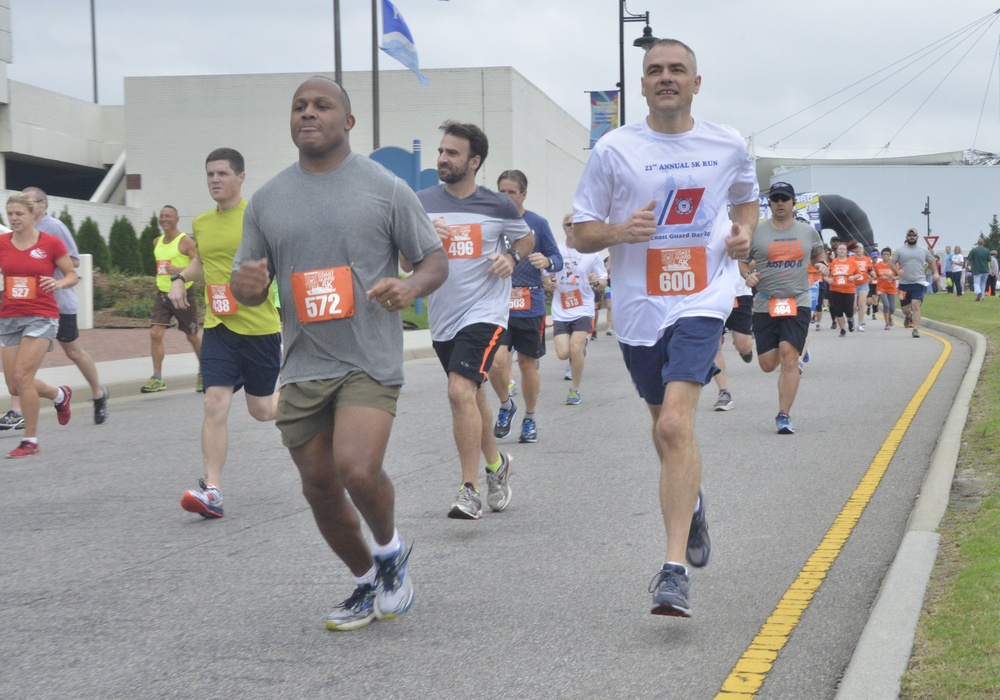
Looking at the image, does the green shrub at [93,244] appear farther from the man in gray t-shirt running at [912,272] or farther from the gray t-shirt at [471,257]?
the gray t-shirt at [471,257]

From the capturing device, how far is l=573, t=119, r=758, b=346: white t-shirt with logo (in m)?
5.09

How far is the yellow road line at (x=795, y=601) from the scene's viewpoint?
4.01 m

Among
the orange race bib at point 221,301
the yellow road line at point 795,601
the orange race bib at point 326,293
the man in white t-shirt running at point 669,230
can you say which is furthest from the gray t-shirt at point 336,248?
the orange race bib at point 221,301

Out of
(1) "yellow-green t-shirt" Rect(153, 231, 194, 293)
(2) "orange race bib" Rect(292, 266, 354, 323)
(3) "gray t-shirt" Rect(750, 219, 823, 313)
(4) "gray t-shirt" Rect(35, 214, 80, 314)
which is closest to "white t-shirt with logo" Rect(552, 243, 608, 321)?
(3) "gray t-shirt" Rect(750, 219, 823, 313)

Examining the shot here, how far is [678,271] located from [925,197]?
103 metres

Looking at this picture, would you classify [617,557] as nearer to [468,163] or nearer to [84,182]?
[468,163]

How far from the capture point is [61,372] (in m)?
15.6

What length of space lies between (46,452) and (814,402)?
6.95 metres

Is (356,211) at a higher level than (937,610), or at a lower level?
higher

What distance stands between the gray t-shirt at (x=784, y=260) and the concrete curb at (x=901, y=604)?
2.94 meters

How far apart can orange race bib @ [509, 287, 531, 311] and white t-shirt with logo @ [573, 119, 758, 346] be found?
464 cm

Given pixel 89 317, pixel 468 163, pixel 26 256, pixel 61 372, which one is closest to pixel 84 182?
pixel 89 317

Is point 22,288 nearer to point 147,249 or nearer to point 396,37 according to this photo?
point 396,37

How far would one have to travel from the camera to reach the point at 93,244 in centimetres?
3136
